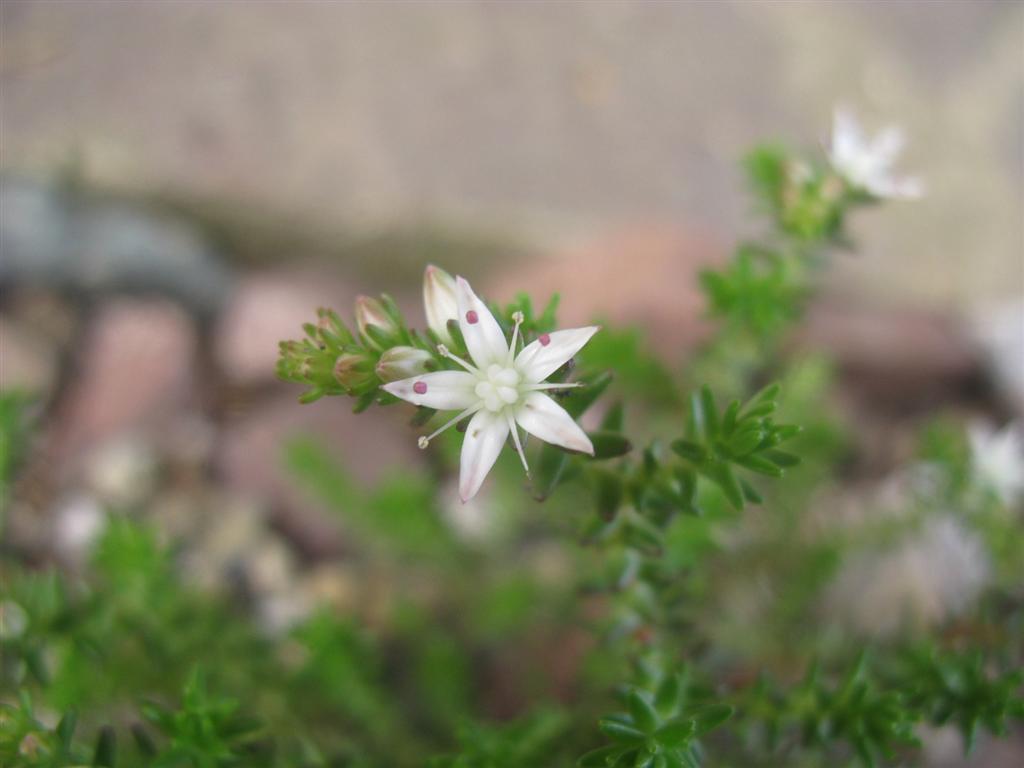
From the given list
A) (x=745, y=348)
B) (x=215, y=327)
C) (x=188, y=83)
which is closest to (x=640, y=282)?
(x=745, y=348)

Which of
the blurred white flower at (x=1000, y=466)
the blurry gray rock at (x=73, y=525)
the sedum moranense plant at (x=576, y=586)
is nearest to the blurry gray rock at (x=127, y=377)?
the blurry gray rock at (x=73, y=525)

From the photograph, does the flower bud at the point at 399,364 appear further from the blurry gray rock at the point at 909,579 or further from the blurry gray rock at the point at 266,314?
the blurry gray rock at the point at 266,314

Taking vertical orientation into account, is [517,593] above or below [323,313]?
below

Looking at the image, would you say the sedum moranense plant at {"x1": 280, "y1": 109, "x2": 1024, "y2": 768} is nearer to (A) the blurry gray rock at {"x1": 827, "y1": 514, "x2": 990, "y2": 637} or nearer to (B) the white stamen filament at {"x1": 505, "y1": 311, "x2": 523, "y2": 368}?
(B) the white stamen filament at {"x1": 505, "y1": 311, "x2": 523, "y2": 368}

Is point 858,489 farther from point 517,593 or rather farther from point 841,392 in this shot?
point 517,593

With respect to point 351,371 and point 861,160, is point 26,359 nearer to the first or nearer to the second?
point 351,371

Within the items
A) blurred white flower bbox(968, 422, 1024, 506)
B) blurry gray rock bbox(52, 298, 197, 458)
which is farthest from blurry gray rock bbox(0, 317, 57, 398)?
blurred white flower bbox(968, 422, 1024, 506)
